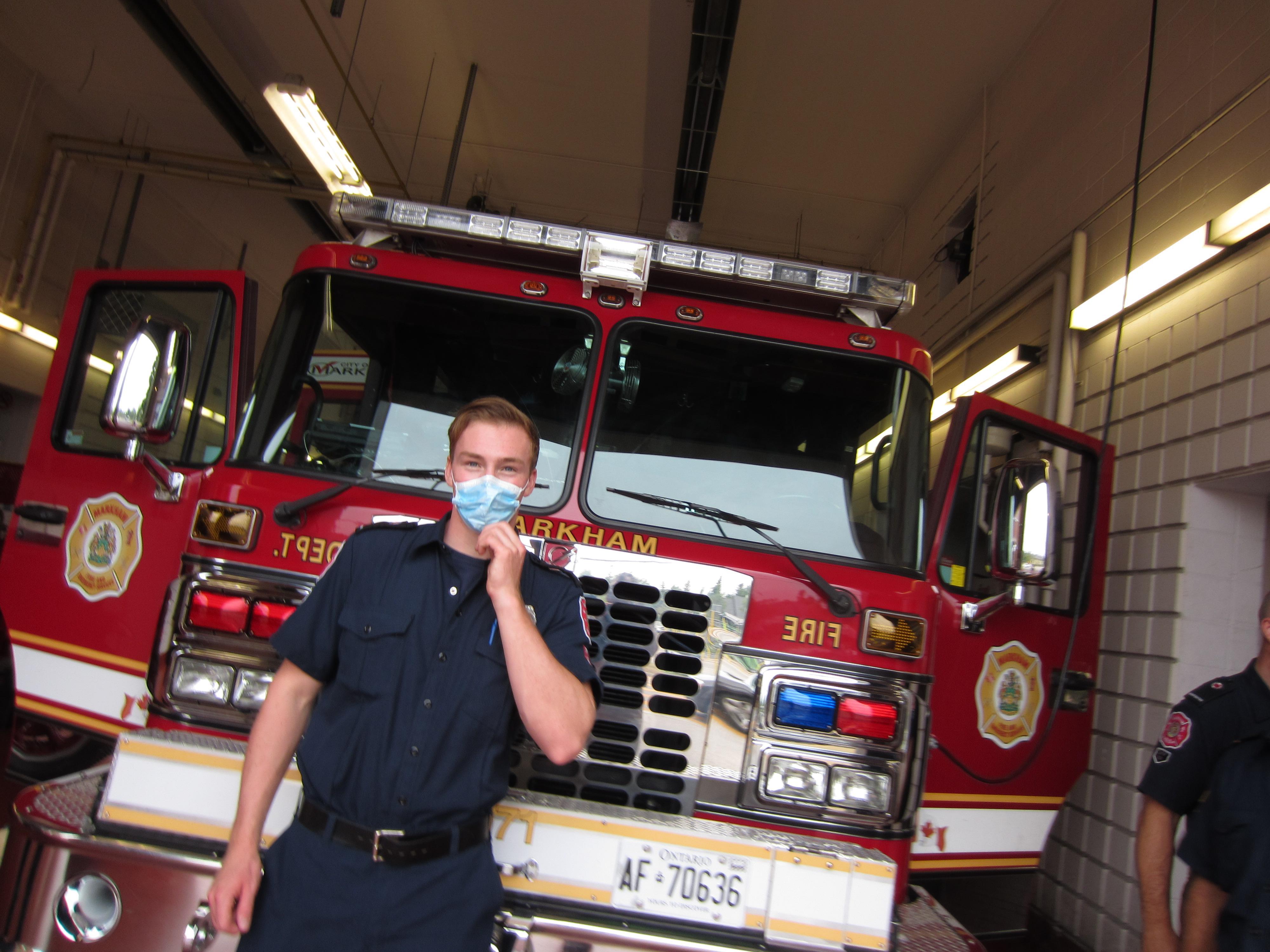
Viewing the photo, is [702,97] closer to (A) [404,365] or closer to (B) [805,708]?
(A) [404,365]

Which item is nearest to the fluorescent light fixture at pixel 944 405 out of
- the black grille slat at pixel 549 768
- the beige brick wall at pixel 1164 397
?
the beige brick wall at pixel 1164 397

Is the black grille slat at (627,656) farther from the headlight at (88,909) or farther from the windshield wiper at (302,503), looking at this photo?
the headlight at (88,909)

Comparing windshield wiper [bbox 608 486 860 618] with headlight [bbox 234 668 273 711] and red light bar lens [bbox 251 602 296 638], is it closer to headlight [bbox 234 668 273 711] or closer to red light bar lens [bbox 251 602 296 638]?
red light bar lens [bbox 251 602 296 638]

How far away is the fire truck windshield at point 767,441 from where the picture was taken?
2842 mm

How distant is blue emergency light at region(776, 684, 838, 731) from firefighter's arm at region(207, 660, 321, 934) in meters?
1.34

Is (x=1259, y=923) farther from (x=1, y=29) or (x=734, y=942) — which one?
(x=1, y=29)

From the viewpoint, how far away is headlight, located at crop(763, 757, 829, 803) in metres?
2.55

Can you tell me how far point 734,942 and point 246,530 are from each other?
1.80m

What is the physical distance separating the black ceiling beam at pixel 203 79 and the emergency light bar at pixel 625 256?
20.0ft

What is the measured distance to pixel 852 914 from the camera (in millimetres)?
2092

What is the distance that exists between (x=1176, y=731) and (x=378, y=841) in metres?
2.13

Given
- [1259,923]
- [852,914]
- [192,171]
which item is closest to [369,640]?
[852,914]

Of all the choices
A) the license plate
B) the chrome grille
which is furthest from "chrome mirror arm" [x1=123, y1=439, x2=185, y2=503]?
the license plate

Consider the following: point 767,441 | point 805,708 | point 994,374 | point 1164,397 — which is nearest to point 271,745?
point 805,708
